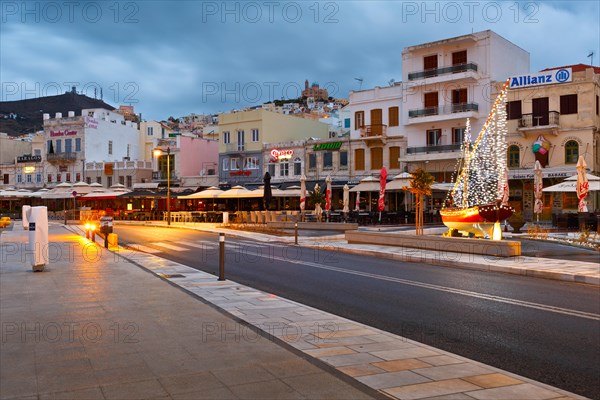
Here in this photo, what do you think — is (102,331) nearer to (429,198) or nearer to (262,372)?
(262,372)

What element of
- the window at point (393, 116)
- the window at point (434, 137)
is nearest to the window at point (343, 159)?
the window at point (393, 116)

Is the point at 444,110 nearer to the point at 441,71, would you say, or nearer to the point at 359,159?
the point at 441,71

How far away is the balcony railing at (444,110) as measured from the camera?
40.5 m

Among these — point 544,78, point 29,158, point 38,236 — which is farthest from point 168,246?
point 29,158

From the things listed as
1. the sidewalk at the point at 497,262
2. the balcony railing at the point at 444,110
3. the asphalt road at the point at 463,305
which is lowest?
the asphalt road at the point at 463,305

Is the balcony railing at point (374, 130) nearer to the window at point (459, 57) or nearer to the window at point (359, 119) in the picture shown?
the window at point (359, 119)

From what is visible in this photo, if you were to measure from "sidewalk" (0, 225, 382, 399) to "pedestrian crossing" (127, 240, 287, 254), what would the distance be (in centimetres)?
1037

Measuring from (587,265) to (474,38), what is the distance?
3026cm

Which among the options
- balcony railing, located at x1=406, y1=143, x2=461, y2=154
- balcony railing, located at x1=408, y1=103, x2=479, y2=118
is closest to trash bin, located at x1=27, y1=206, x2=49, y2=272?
balcony railing, located at x1=406, y1=143, x2=461, y2=154

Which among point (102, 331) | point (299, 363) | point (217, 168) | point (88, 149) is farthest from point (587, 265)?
point (88, 149)

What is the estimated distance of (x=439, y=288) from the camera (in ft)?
36.6

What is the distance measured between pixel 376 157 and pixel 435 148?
540 centimetres

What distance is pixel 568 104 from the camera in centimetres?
3659

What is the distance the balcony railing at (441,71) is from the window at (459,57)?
2.10ft
